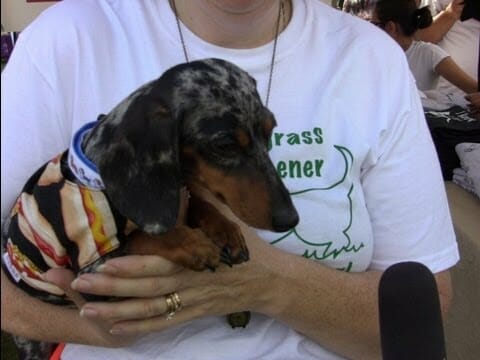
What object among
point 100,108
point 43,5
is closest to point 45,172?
point 100,108

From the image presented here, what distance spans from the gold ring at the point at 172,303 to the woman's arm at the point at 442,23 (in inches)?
112

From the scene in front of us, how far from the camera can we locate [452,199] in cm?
234

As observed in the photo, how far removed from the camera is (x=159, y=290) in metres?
0.84

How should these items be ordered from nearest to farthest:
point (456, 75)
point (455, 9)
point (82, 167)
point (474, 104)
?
point (82, 167)
point (474, 104)
point (456, 75)
point (455, 9)

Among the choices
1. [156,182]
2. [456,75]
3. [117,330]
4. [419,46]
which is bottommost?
[456,75]

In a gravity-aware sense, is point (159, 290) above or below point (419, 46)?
above

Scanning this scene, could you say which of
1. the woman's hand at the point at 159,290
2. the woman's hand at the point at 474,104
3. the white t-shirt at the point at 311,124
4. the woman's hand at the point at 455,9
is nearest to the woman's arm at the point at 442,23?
the woman's hand at the point at 455,9

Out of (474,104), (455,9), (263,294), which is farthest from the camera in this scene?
(455,9)

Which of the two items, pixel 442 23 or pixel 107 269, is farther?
pixel 442 23

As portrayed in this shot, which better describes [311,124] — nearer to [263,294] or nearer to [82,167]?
[263,294]

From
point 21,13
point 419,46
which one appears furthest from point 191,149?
point 419,46

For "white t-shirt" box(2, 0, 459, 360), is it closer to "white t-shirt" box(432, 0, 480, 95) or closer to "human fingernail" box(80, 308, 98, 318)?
"human fingernail" box(80, 308, 98, 318)

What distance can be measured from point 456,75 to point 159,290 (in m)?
2.73

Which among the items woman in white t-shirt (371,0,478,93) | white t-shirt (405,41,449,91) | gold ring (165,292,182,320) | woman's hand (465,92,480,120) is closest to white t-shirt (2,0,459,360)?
gold ring (165,292,182,320)
